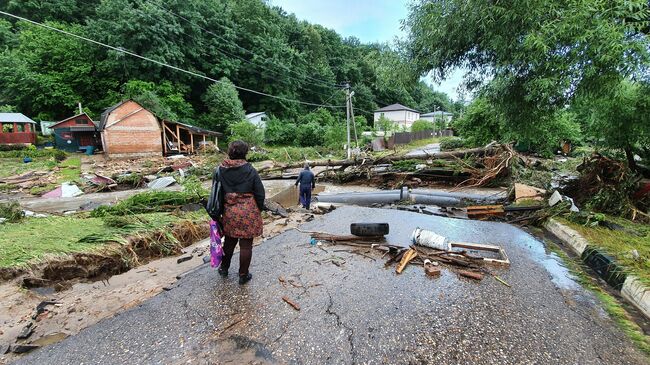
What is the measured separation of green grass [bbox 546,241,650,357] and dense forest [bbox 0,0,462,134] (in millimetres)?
28087

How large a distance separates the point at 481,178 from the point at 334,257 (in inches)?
393

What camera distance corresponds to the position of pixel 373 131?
43.0 meters

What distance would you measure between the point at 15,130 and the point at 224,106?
61.9 feet

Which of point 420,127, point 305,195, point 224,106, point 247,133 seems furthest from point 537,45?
point 420,127

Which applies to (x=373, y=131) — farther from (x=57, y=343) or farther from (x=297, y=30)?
(x=57, y=343)

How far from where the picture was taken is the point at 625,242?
5.06 metres

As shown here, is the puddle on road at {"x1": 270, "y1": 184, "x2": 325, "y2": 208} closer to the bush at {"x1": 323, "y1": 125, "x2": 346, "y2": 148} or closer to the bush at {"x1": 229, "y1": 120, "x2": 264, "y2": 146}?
the bush at {"x1": 229, "y1": 120, "x2": 264, "y2": 146}

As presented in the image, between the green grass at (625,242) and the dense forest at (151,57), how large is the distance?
26651mm

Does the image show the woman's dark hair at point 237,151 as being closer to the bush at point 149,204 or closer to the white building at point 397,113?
the bush at point 149,204

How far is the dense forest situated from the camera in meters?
33.0

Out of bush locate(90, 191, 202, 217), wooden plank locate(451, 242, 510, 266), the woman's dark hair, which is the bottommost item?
wooden plank locate(451, 242, 510, 266)

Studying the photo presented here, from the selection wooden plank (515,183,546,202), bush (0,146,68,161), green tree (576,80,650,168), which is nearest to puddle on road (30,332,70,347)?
green tree (576,80,650,168)

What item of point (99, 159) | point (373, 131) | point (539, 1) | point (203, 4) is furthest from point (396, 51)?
point (203, 4)

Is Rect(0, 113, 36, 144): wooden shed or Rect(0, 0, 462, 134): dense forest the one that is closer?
Rect(0, 113, 36, 144): wooden shed
